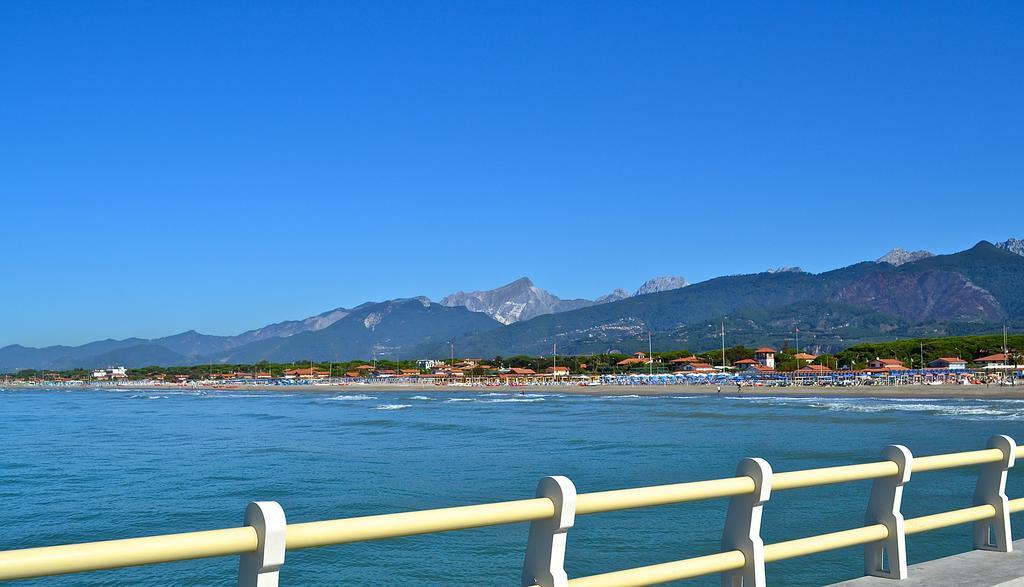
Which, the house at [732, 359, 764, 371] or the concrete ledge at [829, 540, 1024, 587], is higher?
the house at [732, 359, 764, 371]

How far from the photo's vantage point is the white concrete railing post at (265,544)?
112 inches

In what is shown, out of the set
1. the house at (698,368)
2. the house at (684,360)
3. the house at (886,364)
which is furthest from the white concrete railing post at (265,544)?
the house at (684,360)

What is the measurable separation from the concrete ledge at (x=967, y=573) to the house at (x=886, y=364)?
141071mm

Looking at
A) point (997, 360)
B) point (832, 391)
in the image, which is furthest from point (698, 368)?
point (832, 391)

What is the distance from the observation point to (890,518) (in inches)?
191

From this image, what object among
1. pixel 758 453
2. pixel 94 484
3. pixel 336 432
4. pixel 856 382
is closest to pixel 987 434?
pixel 758 453

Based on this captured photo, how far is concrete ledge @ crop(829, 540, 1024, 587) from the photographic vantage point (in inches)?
185

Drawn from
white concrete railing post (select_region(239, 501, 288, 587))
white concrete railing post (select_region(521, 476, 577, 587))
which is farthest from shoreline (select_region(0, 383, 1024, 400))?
white concrete railing post (select_region(239, 501, 288, 587))

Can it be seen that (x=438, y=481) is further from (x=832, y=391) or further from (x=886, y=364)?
(x=886, y=364)

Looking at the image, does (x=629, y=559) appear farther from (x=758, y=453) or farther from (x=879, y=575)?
(x=758, y=453)

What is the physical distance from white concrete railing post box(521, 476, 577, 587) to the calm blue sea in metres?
8.00

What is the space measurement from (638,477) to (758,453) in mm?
9961

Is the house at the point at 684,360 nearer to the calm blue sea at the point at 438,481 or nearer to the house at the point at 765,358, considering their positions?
the house at the point at 765,358

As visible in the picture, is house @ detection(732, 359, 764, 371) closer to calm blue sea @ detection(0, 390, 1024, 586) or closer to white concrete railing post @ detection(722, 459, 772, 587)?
calm blue sea @ detection(0, 390, 1024, 586)
